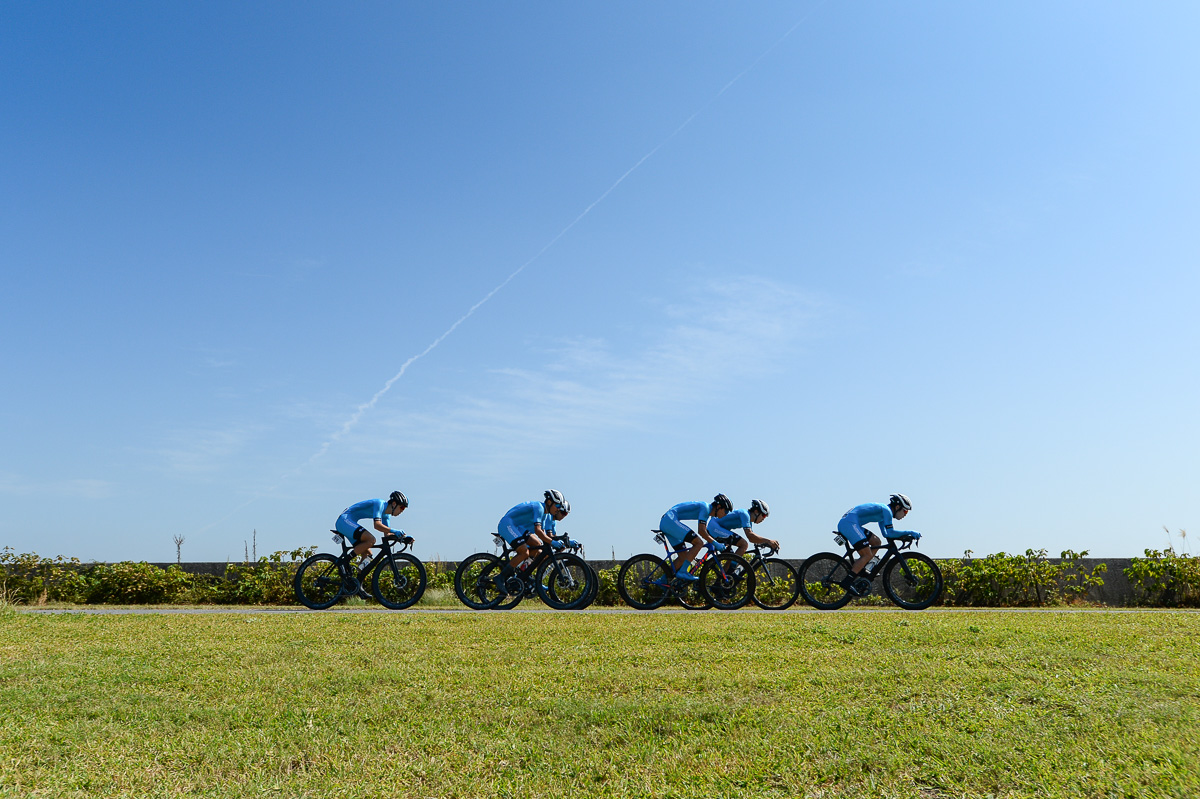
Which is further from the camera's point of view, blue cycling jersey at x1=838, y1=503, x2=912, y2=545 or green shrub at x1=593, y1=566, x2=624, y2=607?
green shrub at x1=593, y1=566, x2=624, y2=607

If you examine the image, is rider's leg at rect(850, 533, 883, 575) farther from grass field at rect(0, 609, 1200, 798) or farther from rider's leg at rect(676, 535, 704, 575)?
grass field at rect(0, 609, 1200, 798)

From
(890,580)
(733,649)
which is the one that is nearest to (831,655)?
(733,649)

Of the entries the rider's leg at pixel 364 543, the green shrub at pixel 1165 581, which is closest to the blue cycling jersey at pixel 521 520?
the rider's leg at pixel 364 543

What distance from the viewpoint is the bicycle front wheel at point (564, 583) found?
13586 mm

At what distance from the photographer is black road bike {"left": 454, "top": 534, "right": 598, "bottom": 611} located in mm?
13602

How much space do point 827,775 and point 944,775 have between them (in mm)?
582

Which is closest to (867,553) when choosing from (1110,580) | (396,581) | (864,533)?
(864,533)

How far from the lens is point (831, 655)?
733 cm

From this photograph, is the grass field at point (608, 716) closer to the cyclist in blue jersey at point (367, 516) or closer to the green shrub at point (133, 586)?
the cyclist in blue jersey at point (367, 516)

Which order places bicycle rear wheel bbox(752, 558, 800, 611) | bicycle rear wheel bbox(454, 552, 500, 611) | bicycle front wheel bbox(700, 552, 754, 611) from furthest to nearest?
bicycle rear wheel bbox(752, 558, 800, 611) < bicycle front wheel bbox(700, 552, 754, 611) < bicycle rear wheel bbox(454, 552, 500, 611)

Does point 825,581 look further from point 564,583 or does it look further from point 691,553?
point 564,583

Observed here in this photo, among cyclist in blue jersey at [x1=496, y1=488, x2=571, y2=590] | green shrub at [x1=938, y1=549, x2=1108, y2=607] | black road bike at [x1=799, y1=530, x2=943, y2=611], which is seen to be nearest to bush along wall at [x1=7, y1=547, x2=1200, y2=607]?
green shrub at [x1=938, y1=549, x2=1108, y2=607]

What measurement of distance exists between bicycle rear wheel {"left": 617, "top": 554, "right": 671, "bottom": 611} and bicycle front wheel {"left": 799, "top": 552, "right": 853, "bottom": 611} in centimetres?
239

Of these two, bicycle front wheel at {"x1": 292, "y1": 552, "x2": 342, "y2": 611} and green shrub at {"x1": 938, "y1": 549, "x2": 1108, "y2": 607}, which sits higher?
bicycle front wheel at {"x1": 292, "y1": 552, "x2": 342, "y2": 611}
